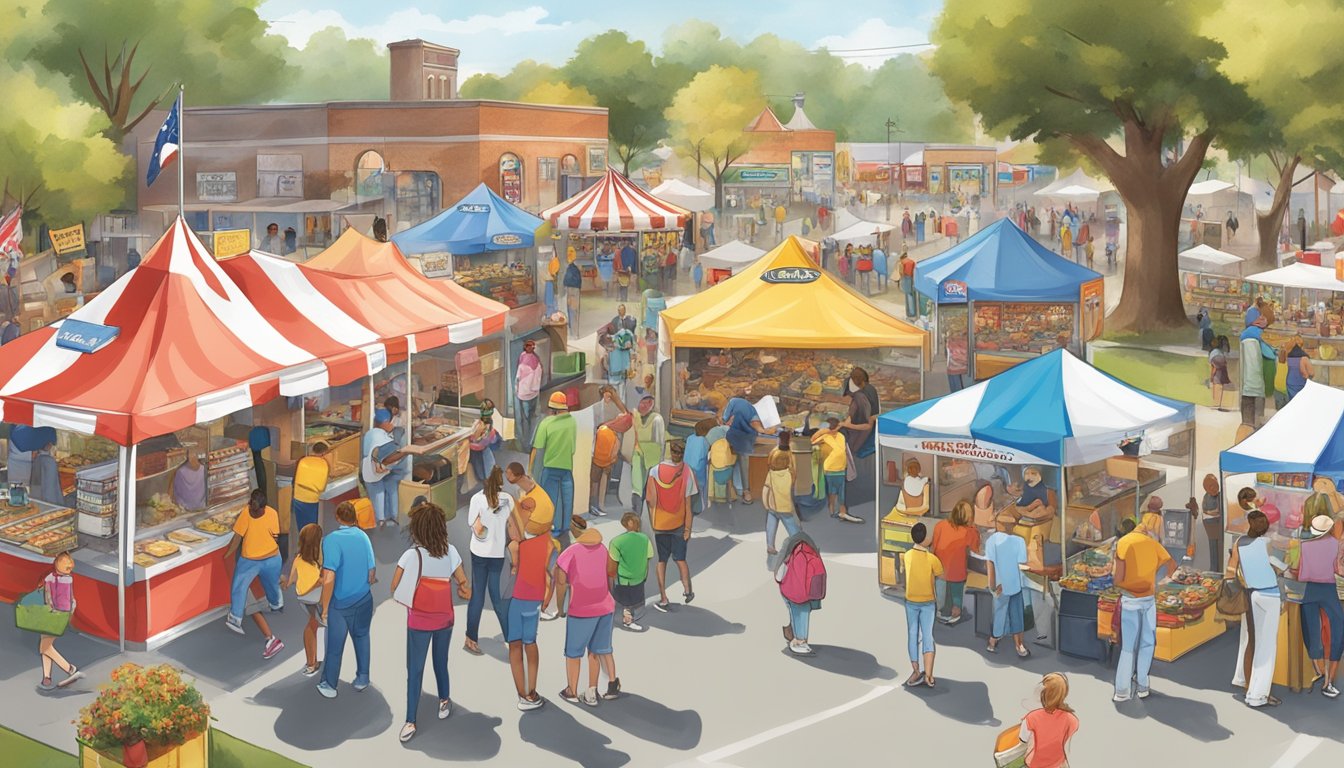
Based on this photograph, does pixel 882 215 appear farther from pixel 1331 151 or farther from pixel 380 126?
pixel 1331 151

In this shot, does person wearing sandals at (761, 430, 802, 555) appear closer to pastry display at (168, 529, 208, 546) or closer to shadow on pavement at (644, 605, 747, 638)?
shadow on pavement at (644, 605, 747, 638)

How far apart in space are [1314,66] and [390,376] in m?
15.3

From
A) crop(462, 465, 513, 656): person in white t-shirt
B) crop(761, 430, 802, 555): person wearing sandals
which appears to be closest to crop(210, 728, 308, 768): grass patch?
crop(462, 465, 513, 656): person in white t-shirt

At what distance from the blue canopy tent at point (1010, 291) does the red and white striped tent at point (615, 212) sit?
977 centimetres

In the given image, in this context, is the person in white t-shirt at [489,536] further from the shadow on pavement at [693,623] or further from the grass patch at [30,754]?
the grass patch at [30,754]

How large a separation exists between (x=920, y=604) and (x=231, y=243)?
751 centimetres

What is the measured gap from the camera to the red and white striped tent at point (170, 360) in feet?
37.7

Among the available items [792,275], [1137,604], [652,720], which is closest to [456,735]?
[652,720]

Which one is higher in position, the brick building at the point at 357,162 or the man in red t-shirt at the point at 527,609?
the brick building at the point at 357,162

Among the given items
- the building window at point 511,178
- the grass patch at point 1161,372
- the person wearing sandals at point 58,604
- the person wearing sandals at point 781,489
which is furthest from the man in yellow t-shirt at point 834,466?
the building window at point 511,178

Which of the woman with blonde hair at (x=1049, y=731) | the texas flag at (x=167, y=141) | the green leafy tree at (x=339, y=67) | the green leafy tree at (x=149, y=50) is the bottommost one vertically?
the woman with blonde hair at (x=1049, y=731)

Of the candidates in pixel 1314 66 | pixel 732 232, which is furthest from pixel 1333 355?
pixel 732 232

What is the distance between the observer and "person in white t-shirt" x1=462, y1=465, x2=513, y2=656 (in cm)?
1075

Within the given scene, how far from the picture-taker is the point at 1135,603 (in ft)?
33.6
